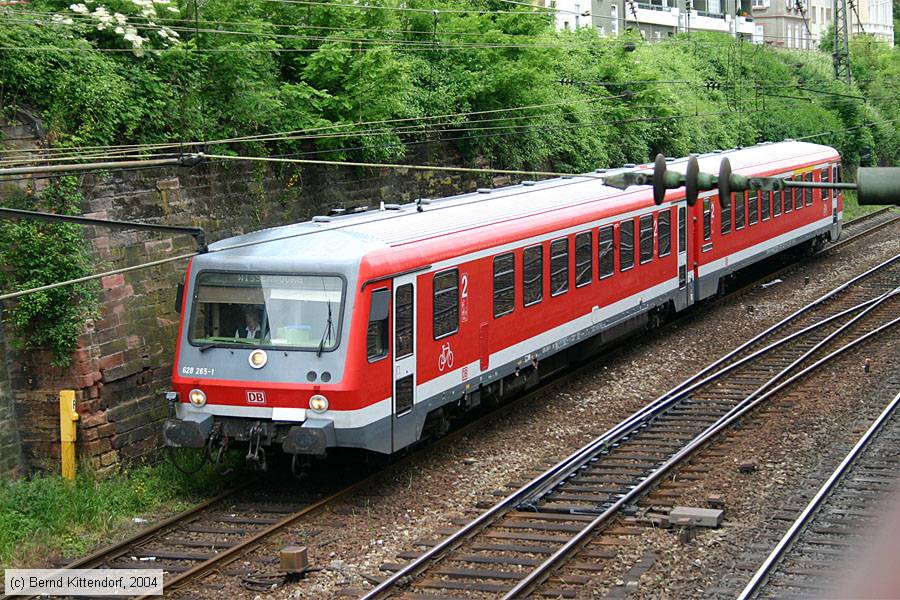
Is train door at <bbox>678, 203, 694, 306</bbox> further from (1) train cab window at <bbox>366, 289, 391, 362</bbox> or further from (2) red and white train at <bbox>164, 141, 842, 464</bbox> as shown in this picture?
(1) train cab window at <bbox>366, 289, 391, 362</bbox>

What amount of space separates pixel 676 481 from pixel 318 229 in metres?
4.75

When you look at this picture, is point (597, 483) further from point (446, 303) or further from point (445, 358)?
point (446, 303)

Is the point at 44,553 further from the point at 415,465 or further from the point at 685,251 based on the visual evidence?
the point at 685,251

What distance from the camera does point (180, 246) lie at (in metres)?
15.3

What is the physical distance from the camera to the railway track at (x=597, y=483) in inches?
392

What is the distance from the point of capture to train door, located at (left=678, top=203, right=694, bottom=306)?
21000 mm

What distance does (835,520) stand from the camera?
36.9 feet

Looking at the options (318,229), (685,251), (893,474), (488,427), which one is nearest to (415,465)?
(488,427)

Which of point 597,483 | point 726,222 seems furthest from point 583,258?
point 726,222

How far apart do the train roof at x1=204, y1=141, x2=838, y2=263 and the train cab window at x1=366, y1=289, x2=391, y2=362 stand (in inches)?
19.4

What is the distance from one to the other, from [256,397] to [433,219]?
3.40 metres

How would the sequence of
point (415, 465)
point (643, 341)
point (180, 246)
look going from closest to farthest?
point (415, 465) < point (180, 246) < point (643, 341)

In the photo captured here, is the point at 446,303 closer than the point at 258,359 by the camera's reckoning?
No

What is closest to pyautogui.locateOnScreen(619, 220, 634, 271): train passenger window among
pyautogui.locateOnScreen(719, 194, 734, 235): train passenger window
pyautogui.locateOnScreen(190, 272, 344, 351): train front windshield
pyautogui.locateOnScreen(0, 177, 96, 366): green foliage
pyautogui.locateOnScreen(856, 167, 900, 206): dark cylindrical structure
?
pyautogui.locateOnScreen(719, 194, 734, 235): train passenger window
